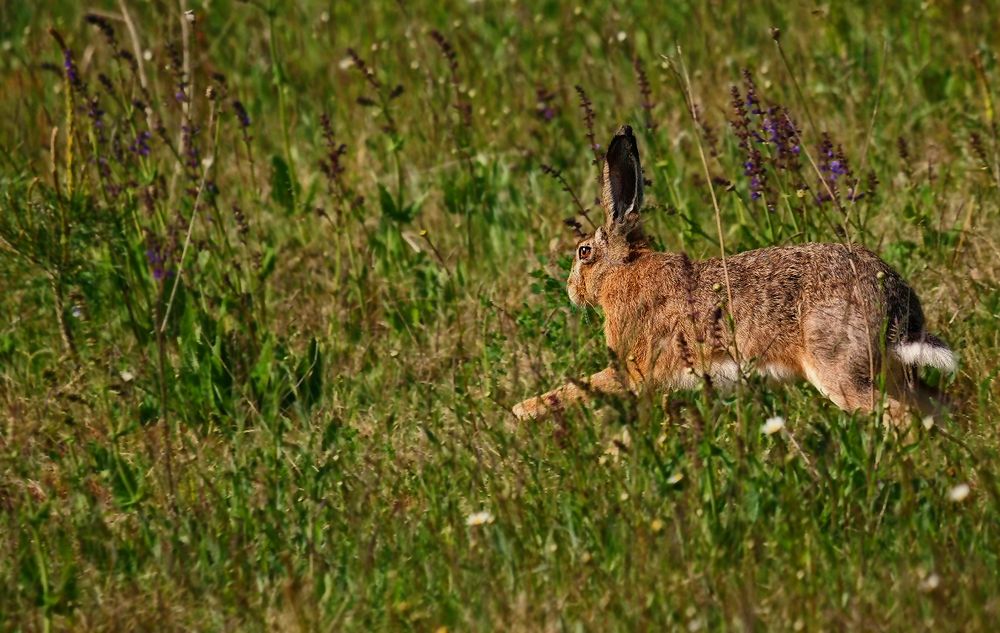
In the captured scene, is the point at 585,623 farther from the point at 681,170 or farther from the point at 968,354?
the point at 681,170

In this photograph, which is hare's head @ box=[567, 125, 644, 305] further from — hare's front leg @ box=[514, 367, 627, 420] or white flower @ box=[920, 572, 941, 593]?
white flower @ box=[920, 572, 941, 593]

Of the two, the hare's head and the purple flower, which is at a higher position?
the purple flower

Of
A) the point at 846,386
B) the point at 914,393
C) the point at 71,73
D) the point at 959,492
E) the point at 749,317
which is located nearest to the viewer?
the point at 959,492

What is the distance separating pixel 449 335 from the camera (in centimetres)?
→ 637

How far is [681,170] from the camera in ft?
23.7

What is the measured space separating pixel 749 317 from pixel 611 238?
88cm

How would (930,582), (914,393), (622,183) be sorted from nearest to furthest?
(930,582) → (914,393) → (622,183)

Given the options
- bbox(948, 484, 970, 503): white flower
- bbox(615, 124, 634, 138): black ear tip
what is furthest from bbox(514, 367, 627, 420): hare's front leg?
bbox(948, 484, 970, 503): white flower

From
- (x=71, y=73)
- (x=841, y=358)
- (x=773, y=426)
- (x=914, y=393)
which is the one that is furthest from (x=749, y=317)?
(x=71, y=73)

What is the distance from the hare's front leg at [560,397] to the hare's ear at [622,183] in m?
0.65

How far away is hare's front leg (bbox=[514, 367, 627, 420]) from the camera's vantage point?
16.2 feet

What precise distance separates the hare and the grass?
140 millimetres

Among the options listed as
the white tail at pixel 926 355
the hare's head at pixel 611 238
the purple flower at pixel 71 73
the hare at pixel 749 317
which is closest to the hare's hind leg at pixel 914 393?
the hare at pixel 749 317

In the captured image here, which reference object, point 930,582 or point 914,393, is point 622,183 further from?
point 930,582
